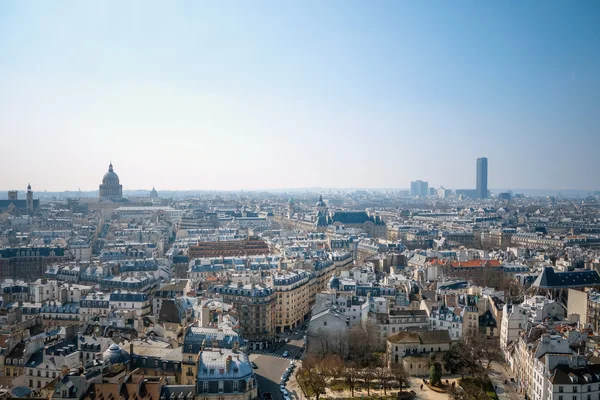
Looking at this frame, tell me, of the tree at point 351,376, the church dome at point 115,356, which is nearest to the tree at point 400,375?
the tree at point 351,376

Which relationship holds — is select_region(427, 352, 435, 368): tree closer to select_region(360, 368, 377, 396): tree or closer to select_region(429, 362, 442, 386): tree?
select_region(429, 362, 442, 386): tree

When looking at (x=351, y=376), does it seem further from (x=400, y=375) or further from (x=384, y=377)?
(x=400, y=375)

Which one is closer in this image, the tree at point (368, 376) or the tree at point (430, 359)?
the tree at point (368, 376)

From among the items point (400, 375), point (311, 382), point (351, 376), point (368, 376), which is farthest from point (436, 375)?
point (311, 382)

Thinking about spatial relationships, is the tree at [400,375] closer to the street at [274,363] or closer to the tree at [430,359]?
the tree at [430,359]

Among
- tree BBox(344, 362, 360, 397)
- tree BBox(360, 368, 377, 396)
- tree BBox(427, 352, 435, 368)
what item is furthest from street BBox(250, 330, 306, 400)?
tree BBox(427, 352, 435, 368)

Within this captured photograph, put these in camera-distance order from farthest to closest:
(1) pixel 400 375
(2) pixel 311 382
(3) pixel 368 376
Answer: (1) pixel 400 375 → (3) pixel 368 376 → (2) pixel 311 382

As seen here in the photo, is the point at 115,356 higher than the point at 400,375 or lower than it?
higher
